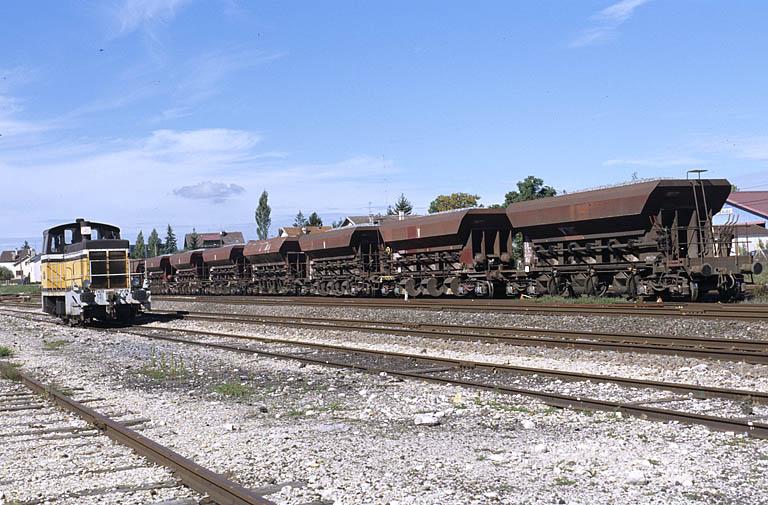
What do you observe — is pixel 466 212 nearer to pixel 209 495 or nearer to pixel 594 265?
pixel 594 265

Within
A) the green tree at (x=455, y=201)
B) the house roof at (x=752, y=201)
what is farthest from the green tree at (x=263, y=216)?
the house roof at (x=752, y=201)

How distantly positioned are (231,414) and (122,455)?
86.2 inches

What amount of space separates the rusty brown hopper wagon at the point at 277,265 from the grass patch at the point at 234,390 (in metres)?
29.5

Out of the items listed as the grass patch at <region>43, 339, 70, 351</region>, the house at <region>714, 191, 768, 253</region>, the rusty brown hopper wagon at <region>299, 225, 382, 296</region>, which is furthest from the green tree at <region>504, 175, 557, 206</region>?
the grass patch at <region>43, 339, 70, 351</region>

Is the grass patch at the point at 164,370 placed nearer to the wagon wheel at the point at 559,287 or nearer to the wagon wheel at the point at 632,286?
the wagon wheel at the point at 632,286

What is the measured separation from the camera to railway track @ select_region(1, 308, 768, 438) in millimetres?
7902

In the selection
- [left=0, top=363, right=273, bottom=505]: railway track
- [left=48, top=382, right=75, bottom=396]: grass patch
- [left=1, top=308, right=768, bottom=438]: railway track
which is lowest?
[left=1, top=308, right=768, bottom=438]: railway track

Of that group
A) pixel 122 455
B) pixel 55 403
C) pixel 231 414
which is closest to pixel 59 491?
pixel 122 455

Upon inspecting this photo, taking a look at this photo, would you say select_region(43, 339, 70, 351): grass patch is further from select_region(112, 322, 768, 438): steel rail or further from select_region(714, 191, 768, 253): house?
select_region(714, 191, 768, 253): house

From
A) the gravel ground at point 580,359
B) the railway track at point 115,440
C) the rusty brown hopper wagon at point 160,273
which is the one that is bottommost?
Answer: the gravel ground at point 580,359

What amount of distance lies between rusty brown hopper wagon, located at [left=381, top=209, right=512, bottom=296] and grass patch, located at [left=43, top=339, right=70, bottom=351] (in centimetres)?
1420

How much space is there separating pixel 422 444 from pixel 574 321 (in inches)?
439

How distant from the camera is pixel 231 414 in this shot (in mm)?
8930

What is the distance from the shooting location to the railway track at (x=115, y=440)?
544cm
